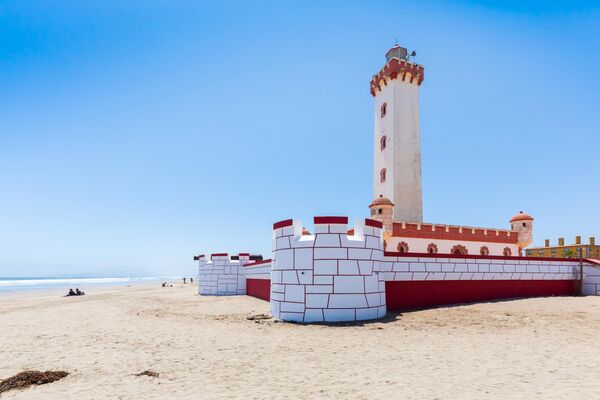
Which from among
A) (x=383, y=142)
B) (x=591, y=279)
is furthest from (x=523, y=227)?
(x=383, y=142)

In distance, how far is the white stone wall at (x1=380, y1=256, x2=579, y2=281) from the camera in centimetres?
1221

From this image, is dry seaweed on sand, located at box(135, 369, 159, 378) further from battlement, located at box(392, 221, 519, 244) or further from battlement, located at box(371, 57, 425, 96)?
battlement, located at box(371, 57, 425, 96)

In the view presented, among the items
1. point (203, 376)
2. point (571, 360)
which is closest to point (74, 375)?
point (203, 376)

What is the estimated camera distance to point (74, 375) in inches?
234

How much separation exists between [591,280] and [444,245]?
7.18 m

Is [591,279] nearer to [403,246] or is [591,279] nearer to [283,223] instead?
[403,246]

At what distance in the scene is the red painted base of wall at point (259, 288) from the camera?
663 inches

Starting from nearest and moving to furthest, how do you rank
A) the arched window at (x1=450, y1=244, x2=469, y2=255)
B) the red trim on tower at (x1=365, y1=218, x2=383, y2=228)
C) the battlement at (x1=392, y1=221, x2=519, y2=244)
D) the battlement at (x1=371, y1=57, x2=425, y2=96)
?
A: 1. the red trim on tower at (x1=365, y1=218, x2=383, y2=228)
2. the battlement at (x1=392, y1=221, x2=519, y2=244)
3. the arched window at (x1=450, y1=244, x2=469, y2=255)
4. the battlement at (x1=371, y1=57, x2=425, y2=96)

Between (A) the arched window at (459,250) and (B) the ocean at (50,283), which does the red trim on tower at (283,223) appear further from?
(B) the ocean at (50,283)

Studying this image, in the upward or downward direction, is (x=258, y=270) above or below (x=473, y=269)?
below

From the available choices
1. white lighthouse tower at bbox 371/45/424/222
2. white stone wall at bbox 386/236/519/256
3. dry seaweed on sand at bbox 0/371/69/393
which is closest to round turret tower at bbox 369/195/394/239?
white stone wall at bbox 386/236/519/256

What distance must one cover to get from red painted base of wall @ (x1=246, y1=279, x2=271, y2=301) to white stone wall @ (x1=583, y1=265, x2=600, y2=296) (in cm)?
1444

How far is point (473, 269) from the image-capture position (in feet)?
44.1

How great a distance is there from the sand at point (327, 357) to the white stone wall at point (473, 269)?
1730mm
